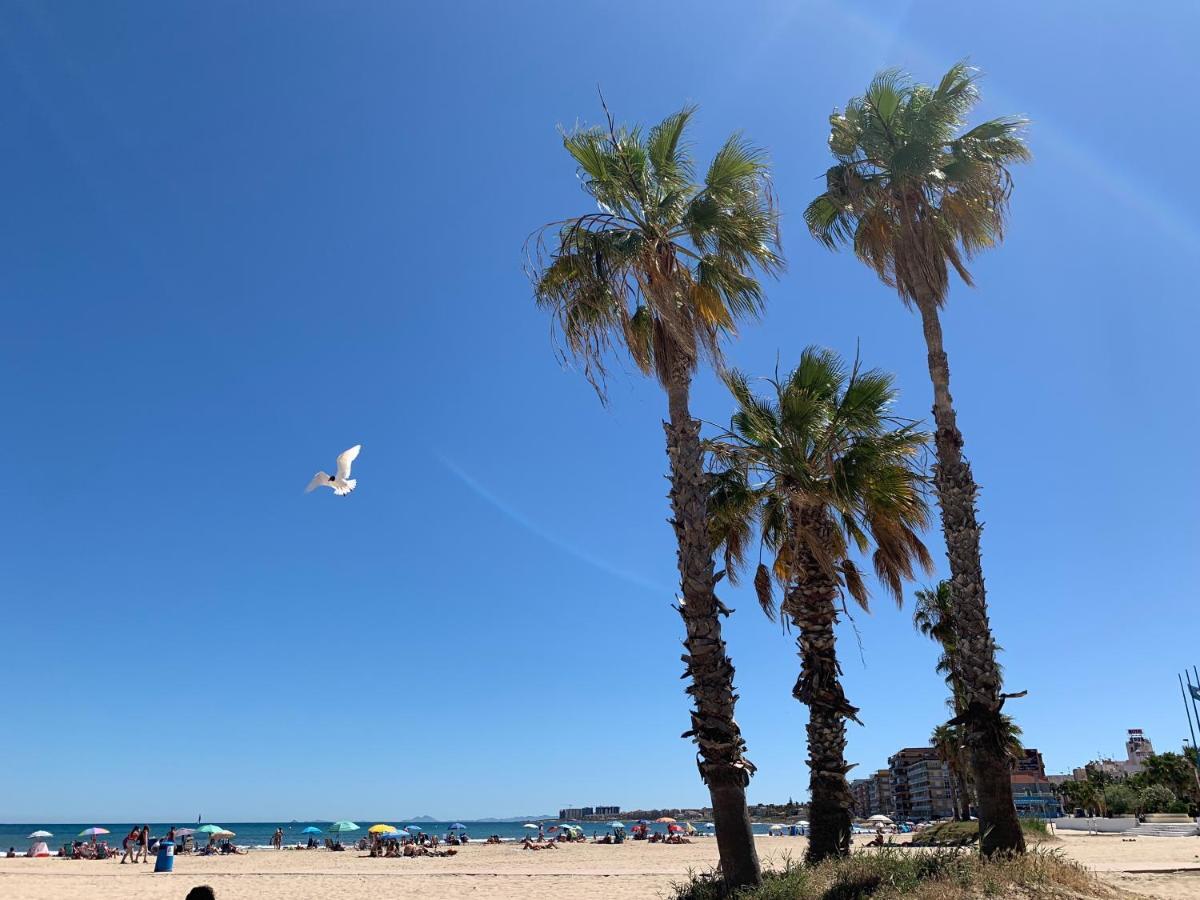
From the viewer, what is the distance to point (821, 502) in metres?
14.4

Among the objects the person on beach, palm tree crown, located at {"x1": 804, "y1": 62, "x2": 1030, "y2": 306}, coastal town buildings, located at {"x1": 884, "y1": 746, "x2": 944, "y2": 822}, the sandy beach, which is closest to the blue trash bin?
the sandy beach

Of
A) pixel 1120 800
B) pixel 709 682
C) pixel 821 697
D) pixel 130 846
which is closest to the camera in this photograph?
pixel 709 682

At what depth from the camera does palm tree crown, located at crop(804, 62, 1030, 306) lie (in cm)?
1420

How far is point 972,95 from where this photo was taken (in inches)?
565

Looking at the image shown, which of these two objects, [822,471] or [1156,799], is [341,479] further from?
[1156,799]

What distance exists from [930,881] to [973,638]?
3659 millimetres

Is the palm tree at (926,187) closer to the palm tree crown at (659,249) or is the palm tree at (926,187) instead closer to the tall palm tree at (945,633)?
the palm tree crown at (659,249)

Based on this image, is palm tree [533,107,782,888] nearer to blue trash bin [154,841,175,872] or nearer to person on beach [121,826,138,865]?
blue trash bin [154,841,175,872]

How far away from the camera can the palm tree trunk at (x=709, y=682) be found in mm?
10344

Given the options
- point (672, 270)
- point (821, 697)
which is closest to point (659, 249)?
point (672, 270)

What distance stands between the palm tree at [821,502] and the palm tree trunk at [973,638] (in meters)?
1.24

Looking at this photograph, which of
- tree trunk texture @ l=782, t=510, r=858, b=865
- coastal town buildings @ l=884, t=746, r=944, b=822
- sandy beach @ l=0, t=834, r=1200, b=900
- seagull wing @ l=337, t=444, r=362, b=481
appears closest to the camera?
tree trunk texture @ l=782, t=510, r=858, b=865

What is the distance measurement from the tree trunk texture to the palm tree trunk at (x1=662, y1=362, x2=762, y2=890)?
3.38 metres

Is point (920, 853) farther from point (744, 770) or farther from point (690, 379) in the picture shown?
point (690, 379)
